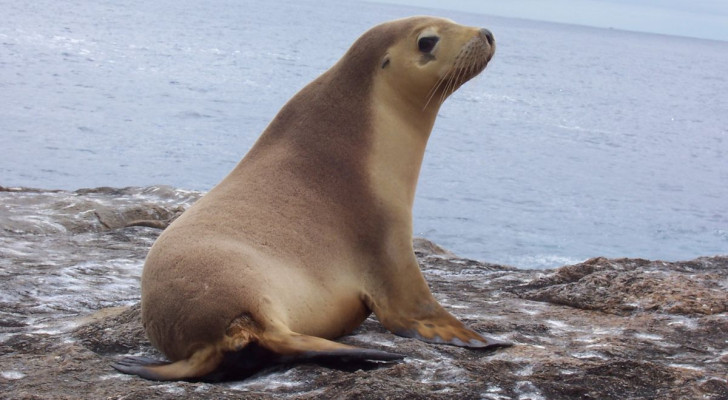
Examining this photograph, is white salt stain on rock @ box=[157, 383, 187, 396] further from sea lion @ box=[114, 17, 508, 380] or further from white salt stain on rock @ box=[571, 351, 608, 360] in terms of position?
white salt stain on rock @ box=[571, 351, 608, 360]

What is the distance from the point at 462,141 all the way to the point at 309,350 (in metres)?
18.8

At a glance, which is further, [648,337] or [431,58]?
[431,58]

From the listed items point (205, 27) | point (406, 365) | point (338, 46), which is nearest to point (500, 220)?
point (406, 365)

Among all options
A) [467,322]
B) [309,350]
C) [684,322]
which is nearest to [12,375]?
[309,350]

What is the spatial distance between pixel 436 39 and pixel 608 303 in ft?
5.03

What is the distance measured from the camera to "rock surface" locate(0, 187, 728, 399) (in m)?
2.88

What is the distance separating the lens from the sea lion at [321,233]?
9.98 feet

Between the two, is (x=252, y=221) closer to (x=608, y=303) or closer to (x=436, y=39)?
(x=436, y=39)

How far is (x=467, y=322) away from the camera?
3990 millimetres

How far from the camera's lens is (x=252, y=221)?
11.5 ft

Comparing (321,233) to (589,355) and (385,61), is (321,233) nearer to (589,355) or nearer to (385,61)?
(385,61)

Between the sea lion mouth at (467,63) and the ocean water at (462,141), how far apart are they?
7352mm

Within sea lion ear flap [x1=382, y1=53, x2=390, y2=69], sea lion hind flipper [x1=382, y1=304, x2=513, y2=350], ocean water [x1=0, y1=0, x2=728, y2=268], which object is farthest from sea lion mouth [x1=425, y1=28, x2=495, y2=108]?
ocean water [x1=0, y1=0, x2=728, y2=268]

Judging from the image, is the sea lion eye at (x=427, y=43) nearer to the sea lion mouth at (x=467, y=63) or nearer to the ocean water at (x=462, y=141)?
the sea lion mouth at (x=467, y=63)
